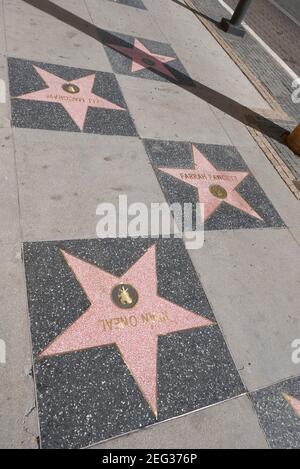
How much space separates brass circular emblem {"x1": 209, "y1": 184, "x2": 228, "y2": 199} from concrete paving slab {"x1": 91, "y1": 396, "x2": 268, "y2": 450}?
2443 mm

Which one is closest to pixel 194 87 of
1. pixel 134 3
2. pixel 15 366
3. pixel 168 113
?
pixel 168 113

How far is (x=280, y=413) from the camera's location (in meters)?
2.77

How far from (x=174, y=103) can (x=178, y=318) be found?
12.6 feet

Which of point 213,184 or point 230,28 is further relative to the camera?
point 230,28

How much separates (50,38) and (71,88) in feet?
5.04

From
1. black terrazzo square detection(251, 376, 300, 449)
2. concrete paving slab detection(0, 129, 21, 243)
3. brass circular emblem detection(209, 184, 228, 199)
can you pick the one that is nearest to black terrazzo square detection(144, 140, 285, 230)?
brass circular emblem detection(209, 184, 228, 199)

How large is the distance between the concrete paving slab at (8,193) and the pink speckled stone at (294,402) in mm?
2744

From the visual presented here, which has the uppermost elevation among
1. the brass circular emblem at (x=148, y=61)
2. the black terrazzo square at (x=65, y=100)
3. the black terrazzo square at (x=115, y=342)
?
the brass circular emblem at (x=148, y=61)

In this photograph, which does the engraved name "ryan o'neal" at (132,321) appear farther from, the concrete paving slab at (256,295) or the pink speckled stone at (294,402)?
the pink speckled stone at (294,402)

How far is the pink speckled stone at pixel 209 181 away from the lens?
167 inches

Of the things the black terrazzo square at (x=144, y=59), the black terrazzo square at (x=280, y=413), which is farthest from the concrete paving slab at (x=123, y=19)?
the black terrazzo square at (x=280, y=413)

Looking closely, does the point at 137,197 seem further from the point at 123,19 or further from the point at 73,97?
the point at 123,19

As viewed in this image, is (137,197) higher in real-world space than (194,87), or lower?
lower

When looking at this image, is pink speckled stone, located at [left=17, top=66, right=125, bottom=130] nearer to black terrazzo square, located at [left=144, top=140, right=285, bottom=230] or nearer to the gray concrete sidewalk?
the gray concrete sidewalk
